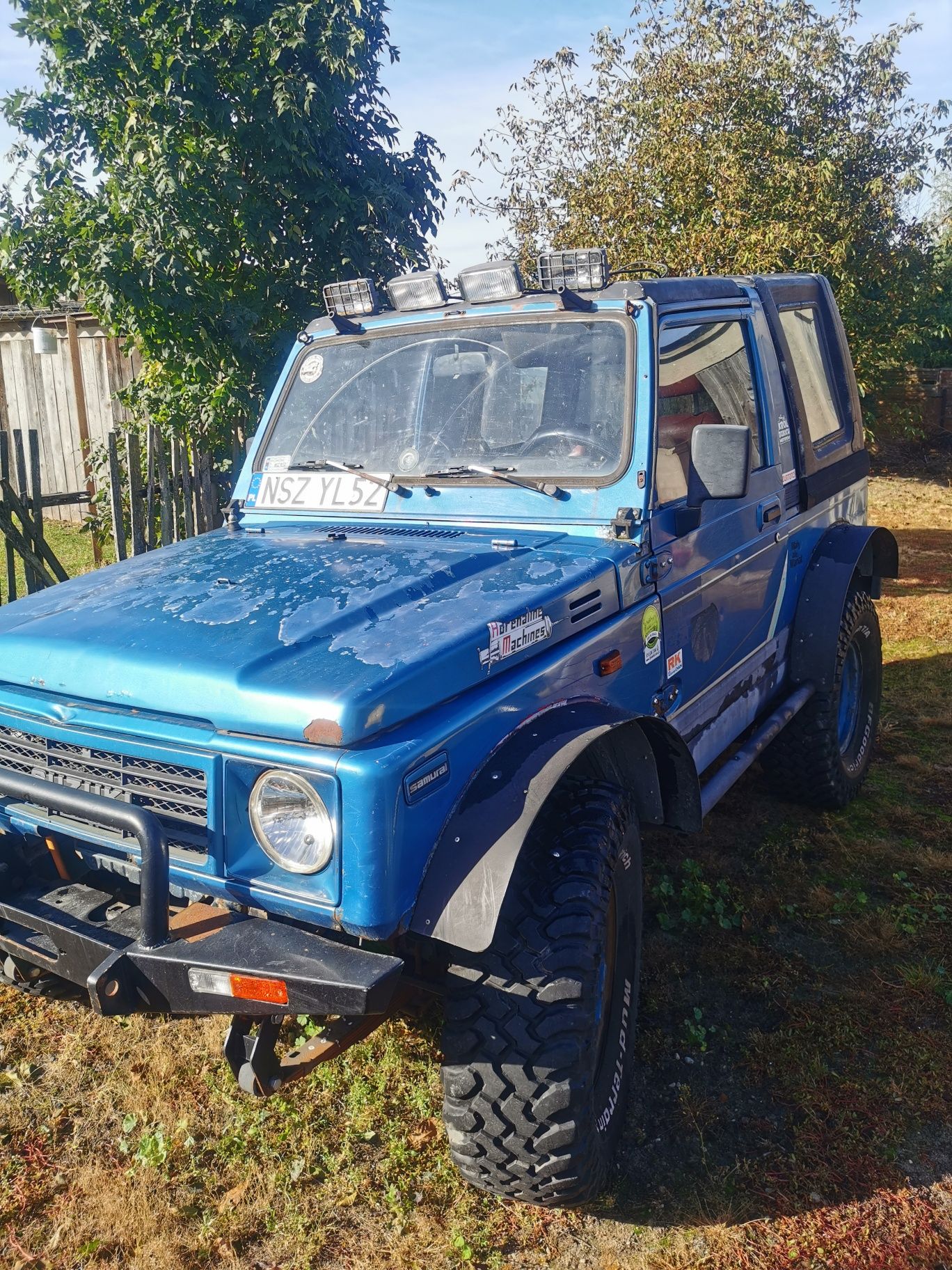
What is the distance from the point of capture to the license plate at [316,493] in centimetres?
329

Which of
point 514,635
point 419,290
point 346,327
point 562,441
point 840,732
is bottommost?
point 840,732

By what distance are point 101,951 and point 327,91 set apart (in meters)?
5.48

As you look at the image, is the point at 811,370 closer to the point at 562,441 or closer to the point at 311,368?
the point at 562,441

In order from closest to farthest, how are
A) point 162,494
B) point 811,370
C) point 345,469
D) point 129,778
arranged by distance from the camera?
point 129,778, point 345,469, point 811,370, point 162,494

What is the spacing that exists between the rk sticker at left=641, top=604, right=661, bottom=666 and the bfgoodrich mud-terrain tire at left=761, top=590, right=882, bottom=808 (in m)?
1.58

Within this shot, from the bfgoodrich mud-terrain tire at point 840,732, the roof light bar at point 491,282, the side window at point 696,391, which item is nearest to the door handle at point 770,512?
the side window at point 696,391

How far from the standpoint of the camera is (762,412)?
3854 mm

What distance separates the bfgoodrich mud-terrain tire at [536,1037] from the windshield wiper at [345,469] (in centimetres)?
139

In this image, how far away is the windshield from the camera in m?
3.04

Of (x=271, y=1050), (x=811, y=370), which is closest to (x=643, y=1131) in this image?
(x=271, y=1050)

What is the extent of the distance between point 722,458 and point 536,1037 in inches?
66.8

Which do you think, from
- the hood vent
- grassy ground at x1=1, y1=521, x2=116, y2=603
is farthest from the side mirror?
grassy ground at x1=1, y1=521, x2=116, y2=603

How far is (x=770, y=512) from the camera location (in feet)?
12.7

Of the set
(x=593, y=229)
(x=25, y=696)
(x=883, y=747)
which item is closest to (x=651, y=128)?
(x=593, y=229)
